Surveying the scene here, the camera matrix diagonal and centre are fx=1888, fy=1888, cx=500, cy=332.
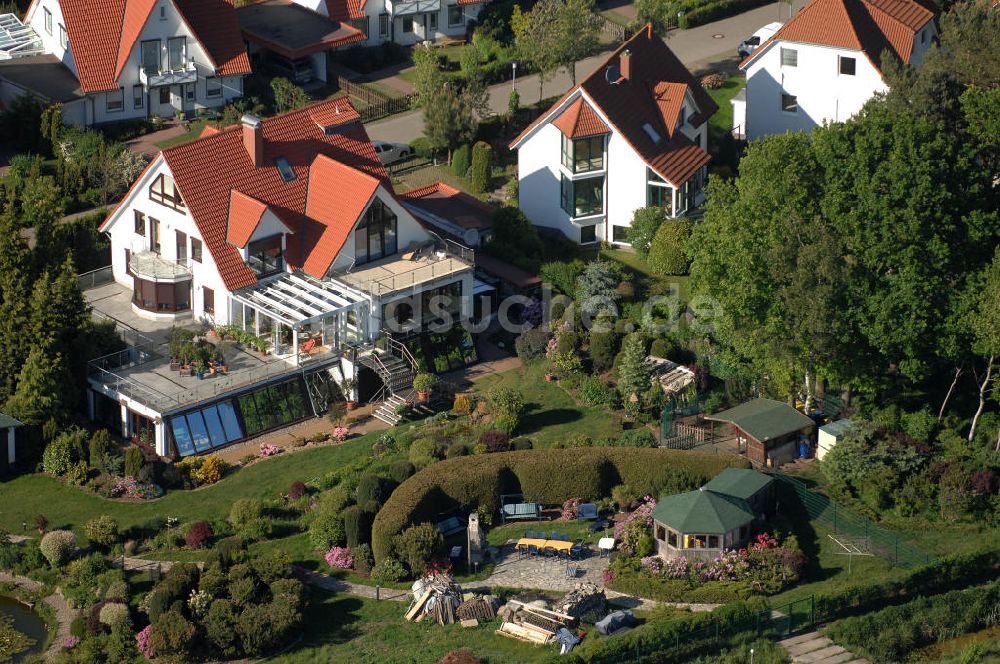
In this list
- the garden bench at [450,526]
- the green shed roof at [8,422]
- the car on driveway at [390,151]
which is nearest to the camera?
the garden bench at [450,526]

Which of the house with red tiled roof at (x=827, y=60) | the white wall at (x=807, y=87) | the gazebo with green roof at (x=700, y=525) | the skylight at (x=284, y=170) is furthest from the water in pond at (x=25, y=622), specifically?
the white wall at (x=807, y=87)

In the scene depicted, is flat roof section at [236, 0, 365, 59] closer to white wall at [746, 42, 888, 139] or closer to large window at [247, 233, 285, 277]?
white wall at [746, 42, 888, 139]

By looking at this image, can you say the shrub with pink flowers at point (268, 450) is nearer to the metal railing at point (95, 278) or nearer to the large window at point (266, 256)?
the large window at point (266, 256)

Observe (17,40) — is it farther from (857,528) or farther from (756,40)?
(857,528)

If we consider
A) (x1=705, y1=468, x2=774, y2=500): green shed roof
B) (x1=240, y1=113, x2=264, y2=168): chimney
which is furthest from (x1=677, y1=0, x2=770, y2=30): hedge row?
(x1=705, y1=468, x2=774, y2=500): green shed roof

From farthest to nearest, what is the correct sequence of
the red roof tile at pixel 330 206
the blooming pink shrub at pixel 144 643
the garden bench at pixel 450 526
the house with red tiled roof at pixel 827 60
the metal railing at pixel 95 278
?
the house with red tiled roof at pixel 827 60 < the metal railing at pixel 95 278 < the red roof tile at pixel 330 206 < the garden bench at pixel 450 526 < the blooming pink shrub at pixel 144 643

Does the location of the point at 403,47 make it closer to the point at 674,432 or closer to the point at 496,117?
the point at 496,117

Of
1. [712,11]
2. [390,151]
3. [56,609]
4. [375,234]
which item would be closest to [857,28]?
[712,11]
